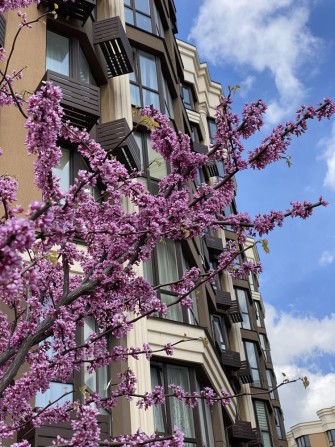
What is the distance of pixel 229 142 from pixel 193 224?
3.95ft

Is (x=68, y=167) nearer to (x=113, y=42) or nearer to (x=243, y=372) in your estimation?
(x=113, y=42)

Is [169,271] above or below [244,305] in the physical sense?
below

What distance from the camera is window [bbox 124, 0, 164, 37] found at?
1846 centimetres

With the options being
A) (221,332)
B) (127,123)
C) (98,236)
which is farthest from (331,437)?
(98,236)

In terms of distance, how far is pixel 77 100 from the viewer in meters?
13.3

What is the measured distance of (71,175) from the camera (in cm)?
1316

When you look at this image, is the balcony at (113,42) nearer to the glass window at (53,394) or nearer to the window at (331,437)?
the glass window at (53,394)

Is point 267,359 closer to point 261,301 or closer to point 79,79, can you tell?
point 261,301

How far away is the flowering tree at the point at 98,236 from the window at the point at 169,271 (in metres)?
6.17

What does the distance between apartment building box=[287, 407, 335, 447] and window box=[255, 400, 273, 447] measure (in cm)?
3730

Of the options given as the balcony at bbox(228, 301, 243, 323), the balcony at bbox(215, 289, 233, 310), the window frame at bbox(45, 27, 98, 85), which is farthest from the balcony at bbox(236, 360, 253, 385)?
the window frame at bbox(45, 27, 98, 85)

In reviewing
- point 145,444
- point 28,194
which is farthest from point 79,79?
point 145,444

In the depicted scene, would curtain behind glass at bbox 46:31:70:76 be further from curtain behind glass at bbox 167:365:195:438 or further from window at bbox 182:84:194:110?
window at bbox 182:84:194:110

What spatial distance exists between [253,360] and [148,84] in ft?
76.2
